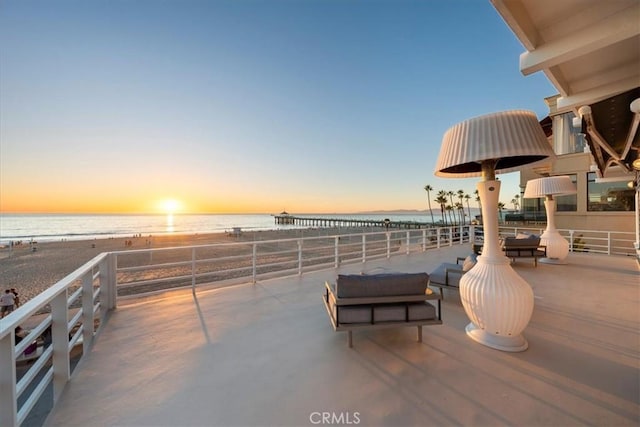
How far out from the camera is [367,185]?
2111cm

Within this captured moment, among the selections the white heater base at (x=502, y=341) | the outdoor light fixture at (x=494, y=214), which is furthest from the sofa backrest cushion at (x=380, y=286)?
the white heater base at (x=502, y=341)

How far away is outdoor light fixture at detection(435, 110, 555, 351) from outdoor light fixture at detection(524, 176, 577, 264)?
12.1ft

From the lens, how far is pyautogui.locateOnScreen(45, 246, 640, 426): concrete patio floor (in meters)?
1.44

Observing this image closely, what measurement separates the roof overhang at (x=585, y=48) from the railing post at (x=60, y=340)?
10.8ft

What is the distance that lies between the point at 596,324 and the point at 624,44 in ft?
8.75

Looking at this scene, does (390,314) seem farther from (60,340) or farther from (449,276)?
(60,340)

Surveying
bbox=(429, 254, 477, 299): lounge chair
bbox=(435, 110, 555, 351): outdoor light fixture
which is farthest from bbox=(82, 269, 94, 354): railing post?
bbox=(429, 254, 477, 299): lounge chair

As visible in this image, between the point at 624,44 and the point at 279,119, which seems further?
the point at 279,119

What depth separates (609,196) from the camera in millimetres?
9445

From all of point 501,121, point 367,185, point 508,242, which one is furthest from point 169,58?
point 367,185

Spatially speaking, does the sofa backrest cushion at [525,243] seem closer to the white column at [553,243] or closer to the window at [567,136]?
the white column at [553,243]

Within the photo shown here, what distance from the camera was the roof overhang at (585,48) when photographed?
138 centimetres

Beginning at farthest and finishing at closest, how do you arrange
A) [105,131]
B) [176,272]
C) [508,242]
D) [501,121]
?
[176,272]
[105,131]
[508,242]
[501,121]

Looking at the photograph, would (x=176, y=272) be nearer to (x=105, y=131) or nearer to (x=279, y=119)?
(x=105, y=131)
